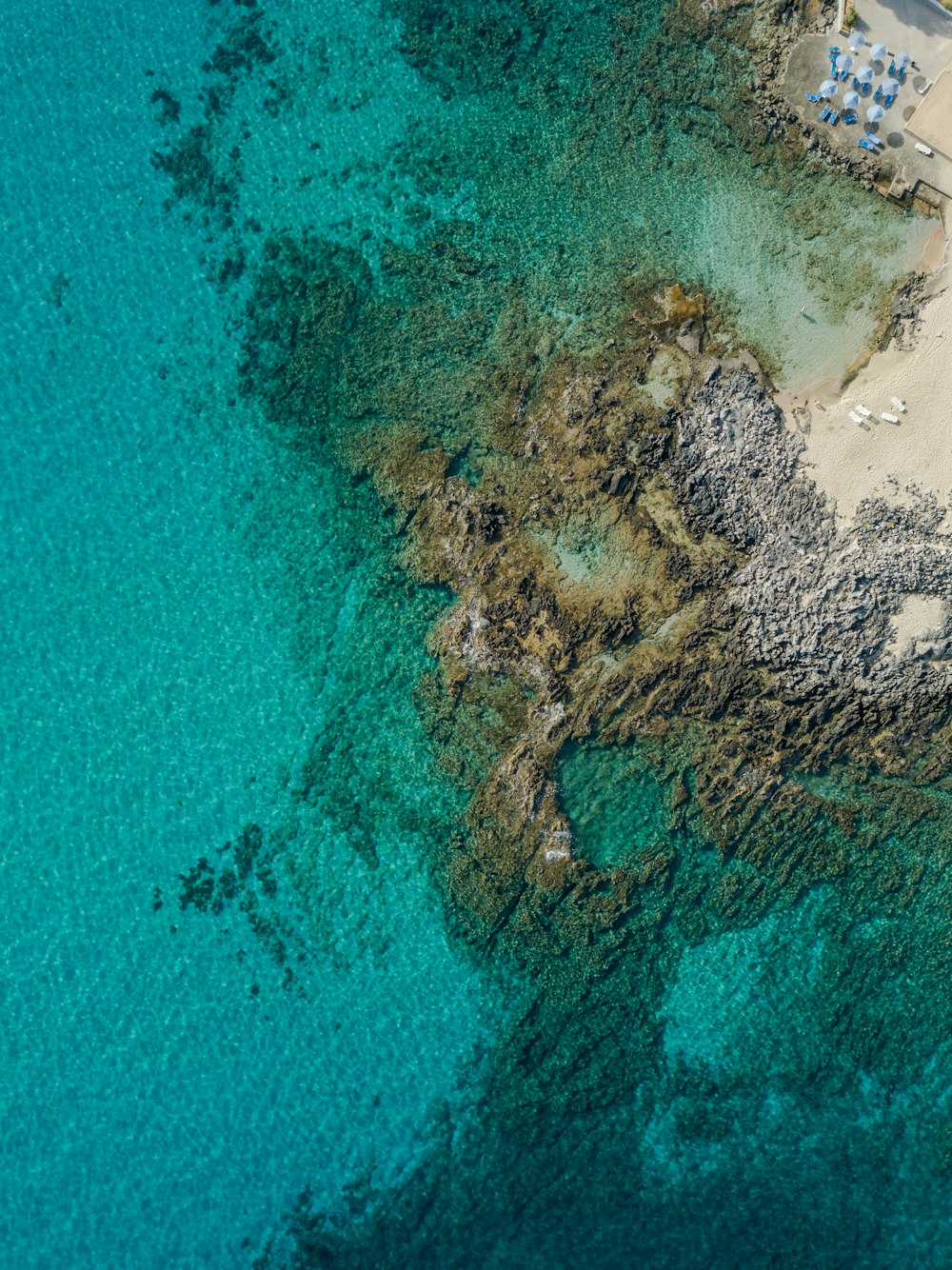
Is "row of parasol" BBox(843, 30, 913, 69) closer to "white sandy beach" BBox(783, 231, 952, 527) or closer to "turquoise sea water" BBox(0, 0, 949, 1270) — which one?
"turquoise sea water" BBox(0, 0, 949, 1270)

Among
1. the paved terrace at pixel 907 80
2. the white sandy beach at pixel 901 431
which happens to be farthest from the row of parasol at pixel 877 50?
the white sandy beach at pixel 901 431

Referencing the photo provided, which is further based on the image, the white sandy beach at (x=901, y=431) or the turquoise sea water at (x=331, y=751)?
the turquoise sea water at (x=331, y=751)

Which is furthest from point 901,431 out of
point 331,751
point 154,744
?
point 154,744

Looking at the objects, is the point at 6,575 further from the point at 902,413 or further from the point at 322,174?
the point at 902,413

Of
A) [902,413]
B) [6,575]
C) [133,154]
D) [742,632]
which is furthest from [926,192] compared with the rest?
[6,575]

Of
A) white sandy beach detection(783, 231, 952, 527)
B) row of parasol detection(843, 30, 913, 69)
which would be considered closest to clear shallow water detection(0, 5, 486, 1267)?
white sandy beach detection(783, 231, 952, 527)

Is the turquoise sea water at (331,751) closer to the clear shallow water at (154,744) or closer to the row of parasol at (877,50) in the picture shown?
the clear shallow water at (154,744)

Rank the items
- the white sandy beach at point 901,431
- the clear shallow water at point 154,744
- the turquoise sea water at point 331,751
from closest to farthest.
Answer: the white sandy beach at point 901,431
the turquoise sea water at point 331,751
the clear shallow water at point 154,744

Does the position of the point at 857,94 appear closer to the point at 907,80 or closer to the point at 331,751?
the point at 907,80
